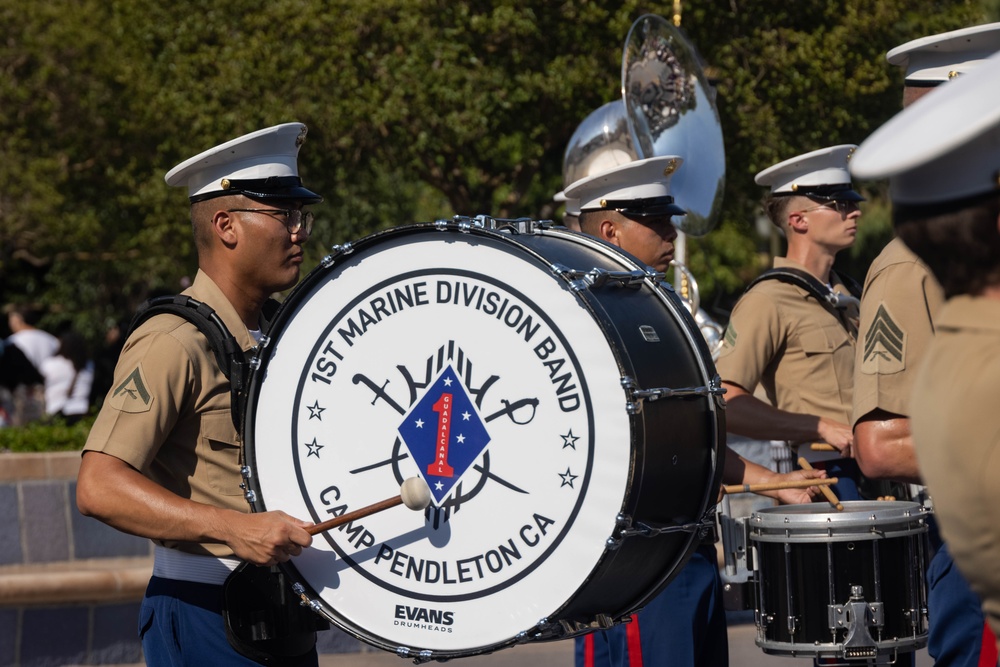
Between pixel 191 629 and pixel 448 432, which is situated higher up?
pixel 448 432

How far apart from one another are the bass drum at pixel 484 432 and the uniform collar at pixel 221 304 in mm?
290

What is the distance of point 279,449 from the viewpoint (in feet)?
10.4

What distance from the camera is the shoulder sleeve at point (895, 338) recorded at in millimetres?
3000

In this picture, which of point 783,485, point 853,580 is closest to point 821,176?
point 783,485

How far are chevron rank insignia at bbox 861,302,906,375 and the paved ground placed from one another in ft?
12.8

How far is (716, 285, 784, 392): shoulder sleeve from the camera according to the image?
15.4 ft

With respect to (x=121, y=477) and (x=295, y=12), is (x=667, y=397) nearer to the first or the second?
(x=121, y=477)

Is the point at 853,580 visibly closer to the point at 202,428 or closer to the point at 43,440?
the point at 202,428

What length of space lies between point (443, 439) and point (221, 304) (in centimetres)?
81

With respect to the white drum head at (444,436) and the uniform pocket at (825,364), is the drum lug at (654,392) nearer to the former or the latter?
the white drum head at (444,436)

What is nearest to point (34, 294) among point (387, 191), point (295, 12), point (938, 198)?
point (387, 191)

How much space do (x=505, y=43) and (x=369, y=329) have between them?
12.3 meters

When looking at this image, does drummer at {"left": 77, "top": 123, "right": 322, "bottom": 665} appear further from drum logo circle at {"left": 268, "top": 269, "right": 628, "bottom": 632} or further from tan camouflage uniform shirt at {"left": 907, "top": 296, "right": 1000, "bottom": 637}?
tan camouflage uniform shirt at {"left": 907, "top": 296, "right": 1000, "bottom": 637}

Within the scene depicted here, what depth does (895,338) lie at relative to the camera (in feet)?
10.0
